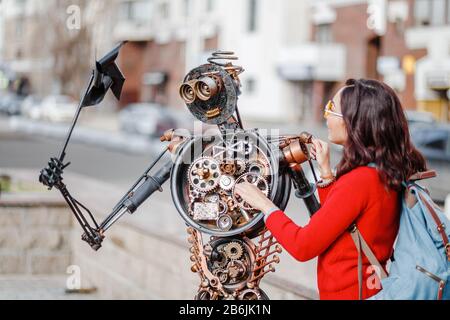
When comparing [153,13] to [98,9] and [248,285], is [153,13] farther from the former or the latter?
[248,285]

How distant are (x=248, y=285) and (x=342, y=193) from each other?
64 centimetres

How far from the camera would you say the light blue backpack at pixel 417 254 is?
9.75ft

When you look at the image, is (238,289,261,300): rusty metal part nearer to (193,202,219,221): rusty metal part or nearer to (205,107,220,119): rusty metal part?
(193,202,219,221): rusty metal part

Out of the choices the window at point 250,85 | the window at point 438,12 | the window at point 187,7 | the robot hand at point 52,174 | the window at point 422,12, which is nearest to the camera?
the robot hand at point 52,174

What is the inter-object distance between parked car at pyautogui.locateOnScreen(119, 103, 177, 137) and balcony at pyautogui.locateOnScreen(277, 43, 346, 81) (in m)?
9.12

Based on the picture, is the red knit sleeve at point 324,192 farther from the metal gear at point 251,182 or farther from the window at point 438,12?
the window at point 438,12

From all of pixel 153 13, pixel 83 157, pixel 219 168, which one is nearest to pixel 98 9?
pixel 153 13

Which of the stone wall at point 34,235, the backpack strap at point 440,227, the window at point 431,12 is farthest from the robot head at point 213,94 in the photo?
the window at point 431,12

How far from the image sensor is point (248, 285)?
3463 mm

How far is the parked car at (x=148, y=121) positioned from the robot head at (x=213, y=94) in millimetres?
29100

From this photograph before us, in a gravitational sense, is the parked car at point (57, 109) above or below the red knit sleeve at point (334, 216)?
above

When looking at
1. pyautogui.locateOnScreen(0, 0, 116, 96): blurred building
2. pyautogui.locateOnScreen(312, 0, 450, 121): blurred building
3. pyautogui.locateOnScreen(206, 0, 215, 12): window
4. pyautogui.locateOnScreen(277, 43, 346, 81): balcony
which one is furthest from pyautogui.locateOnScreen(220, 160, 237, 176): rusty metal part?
pyautogui.locateOnScreen(206, 0, 215, 12): window

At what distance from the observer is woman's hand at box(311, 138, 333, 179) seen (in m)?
3.33

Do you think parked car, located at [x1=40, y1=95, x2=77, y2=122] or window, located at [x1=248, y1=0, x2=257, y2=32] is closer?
parked car, located at [x1=40, y1=95, x2=77, y2=122]
